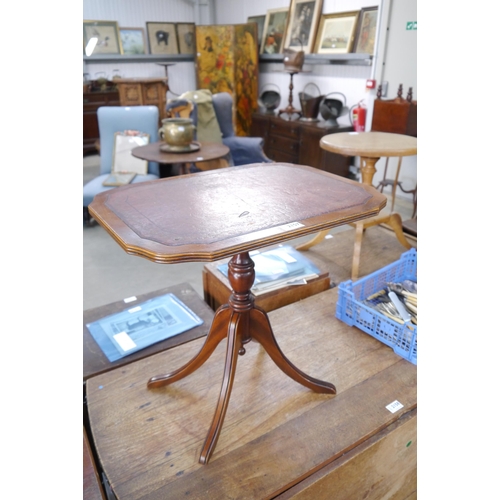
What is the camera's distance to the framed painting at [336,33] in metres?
4.40

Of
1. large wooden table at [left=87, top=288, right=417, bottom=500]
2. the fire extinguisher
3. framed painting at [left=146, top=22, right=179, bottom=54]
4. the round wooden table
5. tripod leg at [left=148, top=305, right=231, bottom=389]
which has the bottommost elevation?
large wooden table at [left=87, top=288, right=417, bottom=500]

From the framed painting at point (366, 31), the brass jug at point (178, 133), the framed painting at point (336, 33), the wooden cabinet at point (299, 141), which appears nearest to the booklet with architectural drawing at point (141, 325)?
the brass jug at point (178, 133)

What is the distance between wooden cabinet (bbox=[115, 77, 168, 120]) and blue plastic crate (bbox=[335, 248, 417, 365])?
16.1 ft

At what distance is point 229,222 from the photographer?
963 millimetres

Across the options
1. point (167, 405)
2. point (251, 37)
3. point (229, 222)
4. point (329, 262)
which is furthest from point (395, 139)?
point (251, 37)

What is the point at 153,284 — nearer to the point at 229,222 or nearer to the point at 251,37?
the point at 229,222

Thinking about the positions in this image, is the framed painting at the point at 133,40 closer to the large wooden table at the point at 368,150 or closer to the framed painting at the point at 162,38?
the framed painting at the point at 162,38

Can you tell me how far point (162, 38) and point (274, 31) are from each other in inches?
86.4

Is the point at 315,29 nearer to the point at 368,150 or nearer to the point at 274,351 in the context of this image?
the point at 368,150

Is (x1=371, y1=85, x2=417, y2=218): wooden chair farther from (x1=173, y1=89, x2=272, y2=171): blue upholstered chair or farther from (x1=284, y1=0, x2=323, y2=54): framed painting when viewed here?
(x1=284, y1=0, x2=323, y2=54): framed painting

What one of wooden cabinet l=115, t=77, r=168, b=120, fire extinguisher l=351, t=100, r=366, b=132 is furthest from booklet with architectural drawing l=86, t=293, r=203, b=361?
wooden cabinet l=115, t=77, r=168, b=120

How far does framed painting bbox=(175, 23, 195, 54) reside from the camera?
6840mm
